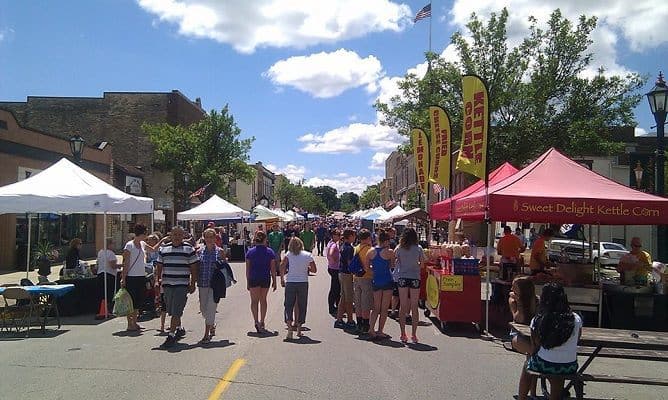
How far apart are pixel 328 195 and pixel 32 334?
17079 cm

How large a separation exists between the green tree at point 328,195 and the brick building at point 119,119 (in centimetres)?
12460

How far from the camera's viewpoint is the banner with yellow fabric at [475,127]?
10.9 m

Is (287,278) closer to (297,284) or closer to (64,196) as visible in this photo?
(297,284)

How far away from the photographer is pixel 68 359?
8078 mm

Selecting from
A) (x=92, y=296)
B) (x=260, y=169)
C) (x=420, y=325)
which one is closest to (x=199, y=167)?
(x=92, y=296)

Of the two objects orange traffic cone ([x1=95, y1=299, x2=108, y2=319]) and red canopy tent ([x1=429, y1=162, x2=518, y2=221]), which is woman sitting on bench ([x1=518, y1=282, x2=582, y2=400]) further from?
orange traffic cone ([x1=95, y1=299, x2=108, y2=319])

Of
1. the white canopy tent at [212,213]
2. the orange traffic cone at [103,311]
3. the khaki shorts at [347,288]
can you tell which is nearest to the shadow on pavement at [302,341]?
the khaki shorts at [347,288]

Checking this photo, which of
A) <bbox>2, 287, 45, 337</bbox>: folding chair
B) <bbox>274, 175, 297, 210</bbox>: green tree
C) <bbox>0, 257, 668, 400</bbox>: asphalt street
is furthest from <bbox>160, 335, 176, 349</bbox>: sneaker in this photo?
<bbox>274, 175, 297, 210</bbox>: green tree

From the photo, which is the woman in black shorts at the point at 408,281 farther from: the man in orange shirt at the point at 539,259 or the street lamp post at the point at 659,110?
the street lamp post at the point at 659,110

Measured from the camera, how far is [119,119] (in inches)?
1903

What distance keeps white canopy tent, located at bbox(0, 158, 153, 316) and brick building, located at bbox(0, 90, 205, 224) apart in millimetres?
33146

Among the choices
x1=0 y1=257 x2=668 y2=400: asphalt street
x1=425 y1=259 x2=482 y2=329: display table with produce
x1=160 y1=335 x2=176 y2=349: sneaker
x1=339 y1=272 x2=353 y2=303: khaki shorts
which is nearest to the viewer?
x1=0 y1=257 x2=668 y2=400: asphalt street

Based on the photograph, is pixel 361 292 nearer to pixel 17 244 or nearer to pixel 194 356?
pixel 194 356

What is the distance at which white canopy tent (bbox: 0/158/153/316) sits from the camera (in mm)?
11523
